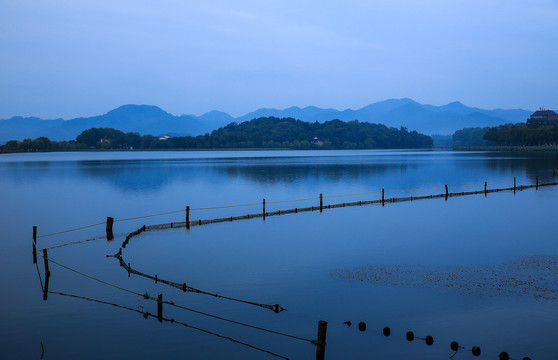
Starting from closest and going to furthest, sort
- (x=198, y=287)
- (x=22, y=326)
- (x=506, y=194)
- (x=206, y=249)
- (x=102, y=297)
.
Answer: (x=22, y=326) < (x=102, y=297) < (x=198, y=287) < (x=206, y=249) < (x=506, y=194)

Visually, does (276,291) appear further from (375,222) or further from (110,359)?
(375,222)

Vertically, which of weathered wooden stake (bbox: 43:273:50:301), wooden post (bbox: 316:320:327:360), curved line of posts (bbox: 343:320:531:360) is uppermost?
wooden post (bbox: 316:320:327:360)

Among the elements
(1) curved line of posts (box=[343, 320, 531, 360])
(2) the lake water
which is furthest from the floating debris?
(1) curved line of posts (box=[343, 320, 531, 360])

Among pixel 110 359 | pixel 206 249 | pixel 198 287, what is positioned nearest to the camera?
pixel 110 359

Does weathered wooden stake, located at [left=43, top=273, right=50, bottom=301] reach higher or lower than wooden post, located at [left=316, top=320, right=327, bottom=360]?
lower

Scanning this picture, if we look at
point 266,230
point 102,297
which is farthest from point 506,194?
point 102,297

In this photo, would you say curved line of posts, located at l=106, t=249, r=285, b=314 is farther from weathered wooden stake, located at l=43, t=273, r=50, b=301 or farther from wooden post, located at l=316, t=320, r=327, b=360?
wooden post, located at l=316, t=320, r=327, b=360

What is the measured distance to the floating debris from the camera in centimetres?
2048

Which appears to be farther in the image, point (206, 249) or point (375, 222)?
point (375, 222)

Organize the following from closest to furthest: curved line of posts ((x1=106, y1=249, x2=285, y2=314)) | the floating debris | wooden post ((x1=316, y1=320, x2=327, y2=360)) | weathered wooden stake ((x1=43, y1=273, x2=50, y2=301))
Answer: wooden post ((x1=316, y1=320, x2=327, y2=360)) < curved line of posts ((x1=106, y1=249, x2=285, y2=314)) < the floating debris < weathered wooden stake ((x1=43, y1=273, x2=50, y2=301))

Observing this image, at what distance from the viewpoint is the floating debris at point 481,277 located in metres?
20.5

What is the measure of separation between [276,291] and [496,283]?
9773 millimetres

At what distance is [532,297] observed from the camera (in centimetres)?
1950

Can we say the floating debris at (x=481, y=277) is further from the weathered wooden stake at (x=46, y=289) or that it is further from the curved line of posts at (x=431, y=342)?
the weathered wooden stake at (x=46, y=289)
